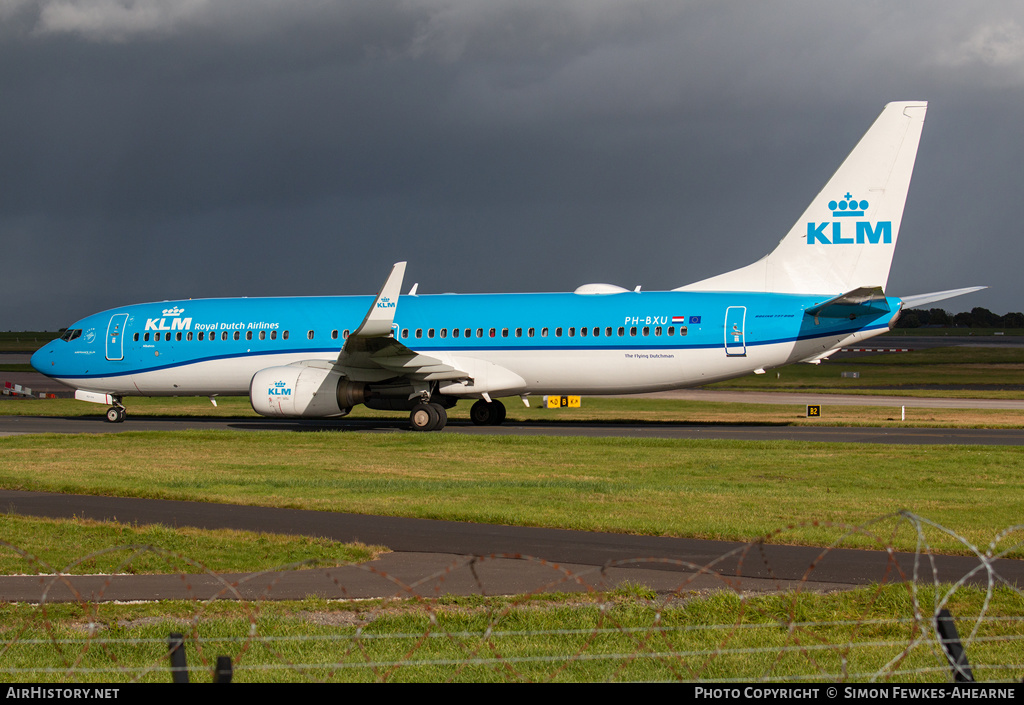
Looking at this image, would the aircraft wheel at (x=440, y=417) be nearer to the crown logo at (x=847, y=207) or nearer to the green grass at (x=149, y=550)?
the crown logo at (x=847, y=207)

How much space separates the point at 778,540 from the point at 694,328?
17.9 m

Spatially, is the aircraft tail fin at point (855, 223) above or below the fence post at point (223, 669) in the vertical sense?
above

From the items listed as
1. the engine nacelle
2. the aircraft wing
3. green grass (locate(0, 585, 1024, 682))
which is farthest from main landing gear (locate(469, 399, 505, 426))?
green grass (locate(0, 585, 1024, 682))

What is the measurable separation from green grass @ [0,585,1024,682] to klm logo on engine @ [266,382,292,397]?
69.2ft

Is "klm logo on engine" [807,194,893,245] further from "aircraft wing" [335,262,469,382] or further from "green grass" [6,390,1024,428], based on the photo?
"aircraft wing" [335,262,469,382]

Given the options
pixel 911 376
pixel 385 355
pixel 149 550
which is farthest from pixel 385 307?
pixel 911 376

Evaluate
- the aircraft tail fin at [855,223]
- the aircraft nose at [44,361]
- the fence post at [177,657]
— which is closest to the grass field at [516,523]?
the fence post at [177,657]

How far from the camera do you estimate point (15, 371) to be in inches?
3150

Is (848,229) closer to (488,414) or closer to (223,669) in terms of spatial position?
(488,414)

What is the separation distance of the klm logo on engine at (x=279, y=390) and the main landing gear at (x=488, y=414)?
23.4 ft

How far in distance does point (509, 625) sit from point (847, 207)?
2506cm

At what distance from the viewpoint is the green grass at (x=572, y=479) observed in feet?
50.9

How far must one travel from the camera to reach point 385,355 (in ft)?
104

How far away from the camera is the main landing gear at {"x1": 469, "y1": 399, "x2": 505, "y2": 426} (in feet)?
117
